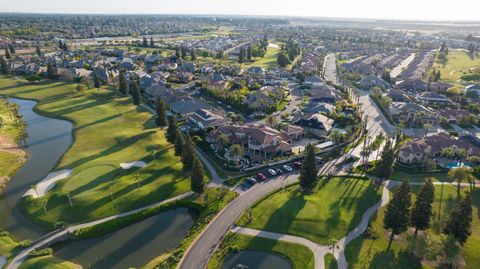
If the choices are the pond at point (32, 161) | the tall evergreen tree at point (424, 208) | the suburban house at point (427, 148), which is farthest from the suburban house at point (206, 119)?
the tall evergreen tree at point (424, 208)

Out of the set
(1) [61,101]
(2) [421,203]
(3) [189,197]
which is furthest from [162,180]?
(1) [61,101]

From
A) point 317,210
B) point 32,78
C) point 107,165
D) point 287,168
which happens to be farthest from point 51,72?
Answer: point 317,210

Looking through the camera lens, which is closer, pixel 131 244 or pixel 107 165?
pixel 131 244

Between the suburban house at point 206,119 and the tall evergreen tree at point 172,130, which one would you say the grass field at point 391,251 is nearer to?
the tall evergreen tree at point 172,130

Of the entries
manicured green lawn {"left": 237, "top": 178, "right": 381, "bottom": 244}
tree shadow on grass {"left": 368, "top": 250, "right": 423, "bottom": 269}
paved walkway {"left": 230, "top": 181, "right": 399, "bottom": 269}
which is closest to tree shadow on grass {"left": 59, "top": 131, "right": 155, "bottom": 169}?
manicured green lawn {"left": 237, "top": 178, "right": 381, "bottom": 244}

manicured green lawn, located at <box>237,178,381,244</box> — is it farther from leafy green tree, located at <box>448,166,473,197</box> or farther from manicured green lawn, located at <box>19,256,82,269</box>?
manicured green lawn, located at <box>19,256,82,269</box>

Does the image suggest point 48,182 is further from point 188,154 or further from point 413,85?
point 413,85
